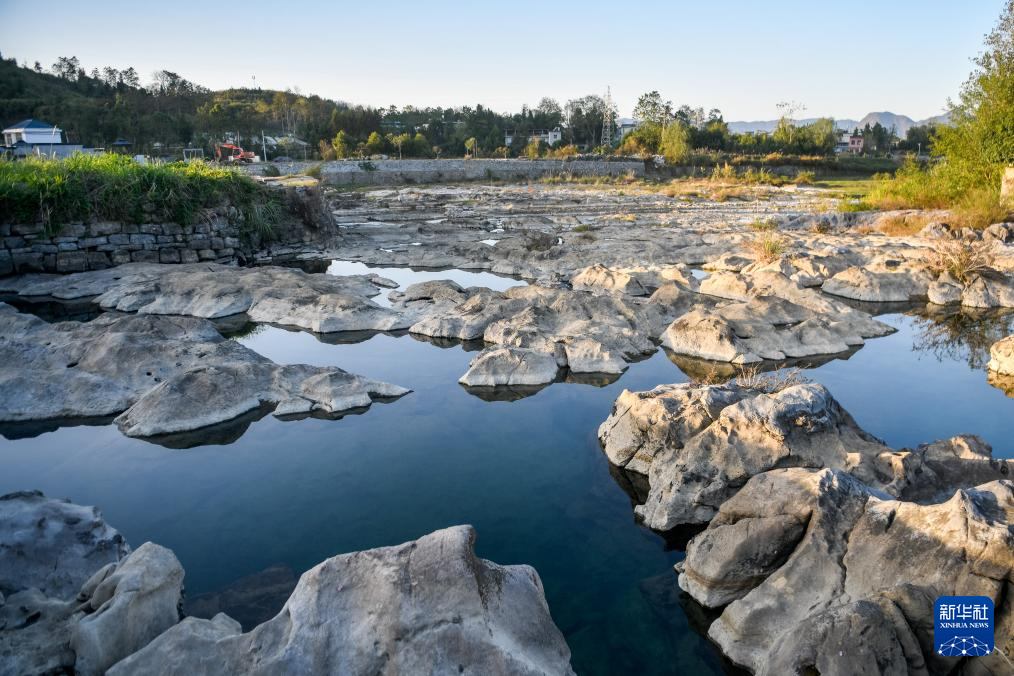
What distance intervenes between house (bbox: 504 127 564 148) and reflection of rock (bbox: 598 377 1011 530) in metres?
71.2

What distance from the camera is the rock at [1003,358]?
1027 cm

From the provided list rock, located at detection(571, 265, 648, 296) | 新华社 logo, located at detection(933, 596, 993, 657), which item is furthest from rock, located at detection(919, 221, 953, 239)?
新华社 logo, located at detection(933, 596, 993, 657)

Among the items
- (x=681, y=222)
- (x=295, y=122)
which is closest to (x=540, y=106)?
(x=295, y=122)

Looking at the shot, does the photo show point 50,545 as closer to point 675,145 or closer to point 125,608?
point 125,608

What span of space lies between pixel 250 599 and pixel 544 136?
7942 cm

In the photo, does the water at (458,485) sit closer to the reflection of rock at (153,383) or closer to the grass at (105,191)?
the reflection of rock at (153,383)

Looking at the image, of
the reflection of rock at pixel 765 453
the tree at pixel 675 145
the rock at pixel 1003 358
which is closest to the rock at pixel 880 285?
the rock at pixel 1003 358

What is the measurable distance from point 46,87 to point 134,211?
230 feet

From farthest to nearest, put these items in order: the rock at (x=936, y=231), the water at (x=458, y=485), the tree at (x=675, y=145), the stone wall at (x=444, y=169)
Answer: the tree at (x=675, y=145) → the stone wall at (x=444, y=169) → the rock at (x=936, y=231) → the water at (x=458, y=485)

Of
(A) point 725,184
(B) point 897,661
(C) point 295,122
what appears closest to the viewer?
(B) point 897,661

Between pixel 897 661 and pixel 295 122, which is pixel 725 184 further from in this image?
pixel 295 122

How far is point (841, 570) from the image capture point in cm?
443

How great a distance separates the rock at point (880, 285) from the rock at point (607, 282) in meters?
4.66

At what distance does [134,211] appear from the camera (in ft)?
54.6
